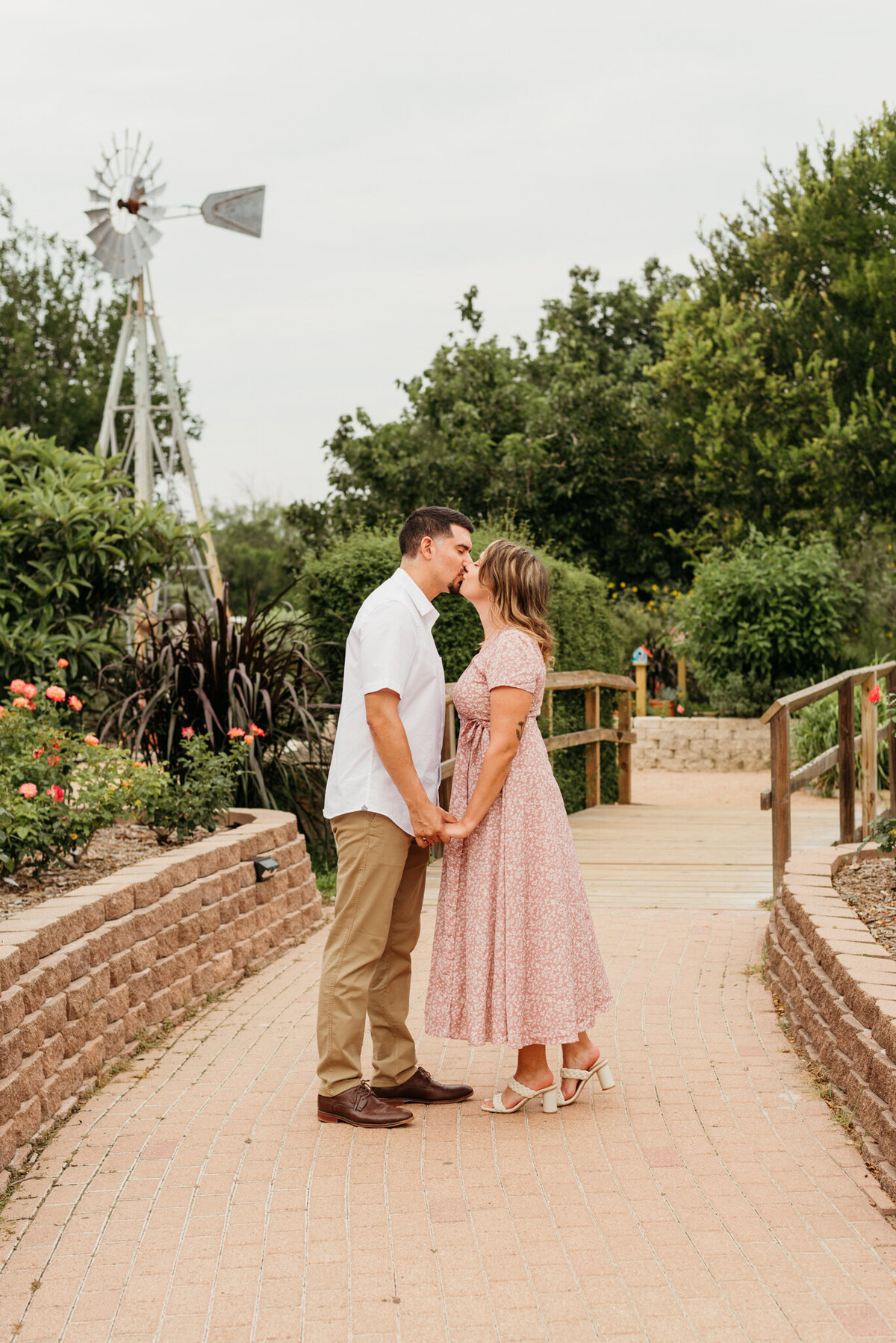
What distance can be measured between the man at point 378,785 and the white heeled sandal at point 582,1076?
0.51 meters

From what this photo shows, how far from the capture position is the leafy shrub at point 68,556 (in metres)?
7.33

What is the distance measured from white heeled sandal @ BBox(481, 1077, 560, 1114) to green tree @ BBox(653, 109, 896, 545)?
17938 millimetres

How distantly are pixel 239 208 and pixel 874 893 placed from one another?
11.8 metres

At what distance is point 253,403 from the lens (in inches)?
1359

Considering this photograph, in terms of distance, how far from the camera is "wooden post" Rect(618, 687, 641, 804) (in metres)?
11.8

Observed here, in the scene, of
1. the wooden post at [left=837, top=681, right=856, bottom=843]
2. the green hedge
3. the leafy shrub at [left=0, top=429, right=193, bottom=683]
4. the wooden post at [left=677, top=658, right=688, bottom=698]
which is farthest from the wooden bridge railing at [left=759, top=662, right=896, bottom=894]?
the wooden post at [left=677, top=658, right=688, bottom=698]

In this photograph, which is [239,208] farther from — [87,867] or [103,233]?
[87,867]

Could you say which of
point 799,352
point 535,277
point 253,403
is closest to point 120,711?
point 799,352

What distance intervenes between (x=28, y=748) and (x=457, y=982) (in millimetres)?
2398

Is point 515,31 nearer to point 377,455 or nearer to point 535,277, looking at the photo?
point 377,455

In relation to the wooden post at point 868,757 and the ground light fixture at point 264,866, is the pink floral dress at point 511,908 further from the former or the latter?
the wooden post at point 868,757

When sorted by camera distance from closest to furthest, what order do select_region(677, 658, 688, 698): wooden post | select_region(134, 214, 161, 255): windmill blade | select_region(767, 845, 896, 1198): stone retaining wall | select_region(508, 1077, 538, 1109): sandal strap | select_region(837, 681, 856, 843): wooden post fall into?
1. select_region(767, 845, 896, 1198): stone retaining wall
2. select_region(508, 1077, 538, 1109): sandal strap
3. select_region(837, 681, 856, 843): wooden post
4. select_region(134, 214, 161, 255): windmill blade
5. select_region(677, 658, 688, 698): wooden post

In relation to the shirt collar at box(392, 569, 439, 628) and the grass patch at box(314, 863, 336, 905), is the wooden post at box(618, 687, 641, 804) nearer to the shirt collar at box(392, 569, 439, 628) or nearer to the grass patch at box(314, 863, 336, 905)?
the grass patch at box(314, 863, 336, 905)

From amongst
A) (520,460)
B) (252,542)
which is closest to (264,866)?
(520,460)
